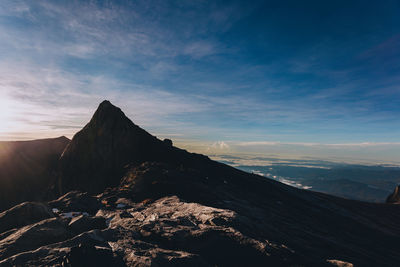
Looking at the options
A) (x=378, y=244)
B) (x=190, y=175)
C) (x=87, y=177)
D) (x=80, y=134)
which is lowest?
(x=378, y=244)

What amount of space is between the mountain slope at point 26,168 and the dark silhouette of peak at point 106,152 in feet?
65.1

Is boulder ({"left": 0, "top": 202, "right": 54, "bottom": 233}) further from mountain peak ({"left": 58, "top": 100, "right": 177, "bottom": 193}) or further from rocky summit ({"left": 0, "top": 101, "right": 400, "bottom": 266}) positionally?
mountain peak ({"left": 58, "top": 100, "right": 177, "bottom": 193})

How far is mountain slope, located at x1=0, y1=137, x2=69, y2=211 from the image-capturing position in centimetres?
7038

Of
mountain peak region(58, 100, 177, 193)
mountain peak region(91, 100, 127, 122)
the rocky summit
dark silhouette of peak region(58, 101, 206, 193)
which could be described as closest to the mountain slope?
mountain peak region(58, 100, 177, 193)

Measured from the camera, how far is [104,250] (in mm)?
11828

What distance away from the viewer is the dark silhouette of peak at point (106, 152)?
48312 millimetres

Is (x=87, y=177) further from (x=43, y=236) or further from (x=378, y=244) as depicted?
(x=378, y=244)

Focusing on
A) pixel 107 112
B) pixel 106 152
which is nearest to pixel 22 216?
pixel 106 152

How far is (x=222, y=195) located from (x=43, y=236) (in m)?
23.3

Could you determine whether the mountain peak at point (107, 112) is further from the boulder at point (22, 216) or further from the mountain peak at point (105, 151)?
the boulder at point (22, 216)

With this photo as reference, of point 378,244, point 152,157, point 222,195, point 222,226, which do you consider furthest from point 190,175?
point 378,244

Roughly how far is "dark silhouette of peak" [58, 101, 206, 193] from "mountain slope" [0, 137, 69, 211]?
781 inches

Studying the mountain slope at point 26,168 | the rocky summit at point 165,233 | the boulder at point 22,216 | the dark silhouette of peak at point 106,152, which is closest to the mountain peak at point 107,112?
the dark silhouette of peak at point 106,152

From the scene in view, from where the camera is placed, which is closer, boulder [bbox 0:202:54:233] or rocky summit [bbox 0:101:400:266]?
rocky summit [bbox 0:101:400:266]
